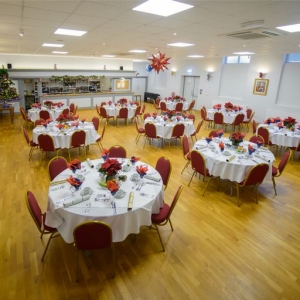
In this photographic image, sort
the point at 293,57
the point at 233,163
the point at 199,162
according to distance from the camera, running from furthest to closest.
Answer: the point at 293,57 < the point at 199,162 < the point at 233,163

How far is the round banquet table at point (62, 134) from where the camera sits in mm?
6648

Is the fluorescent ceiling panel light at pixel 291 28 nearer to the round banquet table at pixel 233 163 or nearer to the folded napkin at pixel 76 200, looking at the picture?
the round banquet table at pixel 233 163

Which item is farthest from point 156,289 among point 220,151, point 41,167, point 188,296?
point 41,167

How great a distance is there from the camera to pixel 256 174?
4684 millimetres

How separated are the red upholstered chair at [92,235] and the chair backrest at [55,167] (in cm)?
180

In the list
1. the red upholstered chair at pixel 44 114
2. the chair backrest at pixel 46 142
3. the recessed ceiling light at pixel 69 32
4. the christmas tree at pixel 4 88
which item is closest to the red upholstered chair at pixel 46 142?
the chair backrest at pixel 46 142

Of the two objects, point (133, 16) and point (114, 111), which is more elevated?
point (133, 16)

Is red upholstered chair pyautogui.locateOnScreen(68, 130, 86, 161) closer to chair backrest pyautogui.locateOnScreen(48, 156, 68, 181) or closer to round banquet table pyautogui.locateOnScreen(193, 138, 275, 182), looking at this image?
chair backrest pyautogui.locateOnScreen(48, 156, 68, 181)

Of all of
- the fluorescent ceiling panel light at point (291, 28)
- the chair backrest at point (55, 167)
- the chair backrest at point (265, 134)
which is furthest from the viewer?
the chair backrest at point (265, 134)

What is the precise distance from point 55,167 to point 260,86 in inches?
491

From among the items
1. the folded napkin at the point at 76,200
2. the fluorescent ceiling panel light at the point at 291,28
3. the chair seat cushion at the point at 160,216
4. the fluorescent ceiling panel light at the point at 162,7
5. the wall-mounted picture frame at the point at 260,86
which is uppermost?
the fluorescent ceiling panel light at the point at 291,28

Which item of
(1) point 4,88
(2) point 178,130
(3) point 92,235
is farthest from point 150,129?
(1) point 4,88

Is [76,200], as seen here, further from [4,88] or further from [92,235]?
→ [4,88]

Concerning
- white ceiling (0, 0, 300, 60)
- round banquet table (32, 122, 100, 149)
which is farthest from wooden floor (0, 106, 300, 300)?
white ceiling (0, 0, 300, 60)
